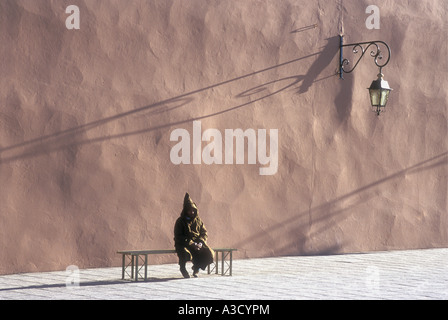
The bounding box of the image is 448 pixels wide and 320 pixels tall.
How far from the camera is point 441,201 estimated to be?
1422cm

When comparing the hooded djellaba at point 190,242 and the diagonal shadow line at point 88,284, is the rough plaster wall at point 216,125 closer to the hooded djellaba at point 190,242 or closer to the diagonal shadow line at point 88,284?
the hooded djellaba at point 190,242

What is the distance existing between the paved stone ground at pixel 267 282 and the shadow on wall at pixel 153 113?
155 cm

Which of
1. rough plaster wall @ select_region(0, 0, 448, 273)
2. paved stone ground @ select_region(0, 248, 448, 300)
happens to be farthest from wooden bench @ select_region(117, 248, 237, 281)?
rough plaster wall @ select_region(0, 0, 448, 273)

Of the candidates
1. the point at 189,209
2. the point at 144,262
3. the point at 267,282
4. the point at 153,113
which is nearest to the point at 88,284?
the point at 144,262

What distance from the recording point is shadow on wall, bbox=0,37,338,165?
10.6 metres

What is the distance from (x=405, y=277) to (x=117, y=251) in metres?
3.63

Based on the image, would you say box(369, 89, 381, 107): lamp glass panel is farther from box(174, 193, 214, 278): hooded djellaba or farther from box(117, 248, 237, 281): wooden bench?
box(174, 193, 214, 278): hooded djellaba

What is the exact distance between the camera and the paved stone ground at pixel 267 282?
28.0ft

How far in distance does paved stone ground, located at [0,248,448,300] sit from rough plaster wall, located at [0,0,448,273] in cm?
68

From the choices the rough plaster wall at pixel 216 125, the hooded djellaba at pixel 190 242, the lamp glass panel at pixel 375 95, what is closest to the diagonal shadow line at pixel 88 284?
the hooded djellaba at pixel 190 242

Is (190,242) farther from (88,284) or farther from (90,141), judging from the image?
(90,141)
